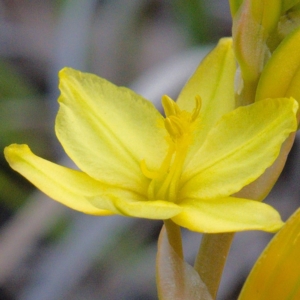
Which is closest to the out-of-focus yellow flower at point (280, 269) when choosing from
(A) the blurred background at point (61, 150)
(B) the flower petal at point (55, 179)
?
(B) the flower petal at point (55, 179)

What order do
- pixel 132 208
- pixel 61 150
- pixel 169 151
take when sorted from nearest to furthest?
pixel 132 208 → pixel 169 151 → pixel 61 150

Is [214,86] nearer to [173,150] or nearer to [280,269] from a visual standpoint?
[173,150]

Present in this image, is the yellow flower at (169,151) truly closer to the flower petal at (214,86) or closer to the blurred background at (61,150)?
the flower petal at (214,86)

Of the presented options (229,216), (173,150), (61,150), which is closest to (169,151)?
(173,150)

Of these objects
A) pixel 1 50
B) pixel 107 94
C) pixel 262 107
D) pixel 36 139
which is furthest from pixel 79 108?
pixel 1 50

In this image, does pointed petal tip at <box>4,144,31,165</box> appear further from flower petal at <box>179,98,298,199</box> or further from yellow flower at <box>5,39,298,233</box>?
flower petal at <box>179,98,298,199</box>

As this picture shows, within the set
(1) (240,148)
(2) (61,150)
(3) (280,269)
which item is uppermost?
(1) (240,148)

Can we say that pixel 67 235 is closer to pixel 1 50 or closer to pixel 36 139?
pixel 36 139
